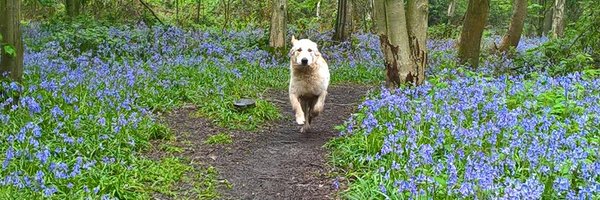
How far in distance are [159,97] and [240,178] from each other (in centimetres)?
375

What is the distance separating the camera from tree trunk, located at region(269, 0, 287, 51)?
581 inches

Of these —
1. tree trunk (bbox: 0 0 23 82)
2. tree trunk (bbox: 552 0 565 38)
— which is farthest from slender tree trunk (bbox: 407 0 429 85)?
tree trunk (bbox: 552 0 565 38)

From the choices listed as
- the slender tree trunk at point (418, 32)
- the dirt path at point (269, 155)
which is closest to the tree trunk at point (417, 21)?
the slender tree trunk at point (418, 32)

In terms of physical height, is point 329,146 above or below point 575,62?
below

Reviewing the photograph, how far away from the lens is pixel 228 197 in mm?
5348

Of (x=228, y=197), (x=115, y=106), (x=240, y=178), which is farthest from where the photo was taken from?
(x=115, y=106)

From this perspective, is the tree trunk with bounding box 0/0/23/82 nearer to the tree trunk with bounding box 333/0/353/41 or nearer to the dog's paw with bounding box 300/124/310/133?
the dog's paw with bounding box 300/124/310/133

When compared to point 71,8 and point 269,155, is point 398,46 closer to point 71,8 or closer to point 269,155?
point 269,155

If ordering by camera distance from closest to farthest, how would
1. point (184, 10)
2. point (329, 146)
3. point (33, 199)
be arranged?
point (33, 199)
point (329, 146)
point (184, 10)

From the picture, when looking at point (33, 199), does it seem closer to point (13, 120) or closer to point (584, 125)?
point (13, 120)

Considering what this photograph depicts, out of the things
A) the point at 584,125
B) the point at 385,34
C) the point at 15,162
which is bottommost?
the point at 15,162

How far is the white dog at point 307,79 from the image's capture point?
741 cm

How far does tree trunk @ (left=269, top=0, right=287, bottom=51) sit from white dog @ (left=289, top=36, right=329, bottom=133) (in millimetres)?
7208

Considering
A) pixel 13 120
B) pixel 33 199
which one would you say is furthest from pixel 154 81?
pixel 33 199
